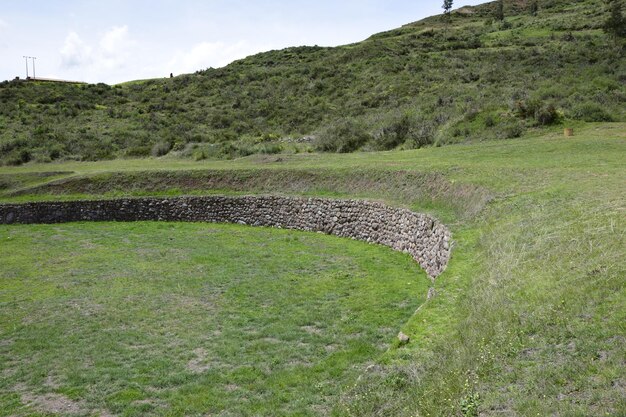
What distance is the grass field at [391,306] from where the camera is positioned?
6051 millimetres

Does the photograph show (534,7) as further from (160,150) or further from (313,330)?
(313,330)

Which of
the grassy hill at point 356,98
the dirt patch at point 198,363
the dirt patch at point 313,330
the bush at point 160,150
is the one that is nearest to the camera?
the dirt patch at point 198,363

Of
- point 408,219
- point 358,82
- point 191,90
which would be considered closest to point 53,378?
point 408,219

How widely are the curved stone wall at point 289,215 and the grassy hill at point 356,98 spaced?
30.2 feet

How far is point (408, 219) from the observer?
1705 centimetres

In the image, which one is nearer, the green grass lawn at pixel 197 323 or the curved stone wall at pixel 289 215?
the green grass lawn at pixel 197 323

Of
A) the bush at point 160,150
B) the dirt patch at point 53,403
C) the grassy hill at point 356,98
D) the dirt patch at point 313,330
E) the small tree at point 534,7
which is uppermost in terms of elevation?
the small tree at point 534,7

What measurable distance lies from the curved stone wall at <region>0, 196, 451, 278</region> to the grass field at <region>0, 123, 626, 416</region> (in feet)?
2.16

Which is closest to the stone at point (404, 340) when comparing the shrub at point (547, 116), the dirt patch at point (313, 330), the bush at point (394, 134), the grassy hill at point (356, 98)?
the dirt patch at point (313, 330)

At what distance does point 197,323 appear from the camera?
1134cm

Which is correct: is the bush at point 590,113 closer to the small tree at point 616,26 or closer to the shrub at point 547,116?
the shrub at point 547,116

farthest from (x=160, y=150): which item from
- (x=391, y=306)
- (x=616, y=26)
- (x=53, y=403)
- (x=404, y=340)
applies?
(x=616, y=26)

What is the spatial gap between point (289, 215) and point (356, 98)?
2986 cm

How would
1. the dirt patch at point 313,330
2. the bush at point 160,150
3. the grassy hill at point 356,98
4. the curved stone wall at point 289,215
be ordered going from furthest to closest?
1. the bush at point 160,150
2. the grassy hill at point 356,98
3. the curved stone wall at point 289,215
4. the dirt patch at point 313,330
